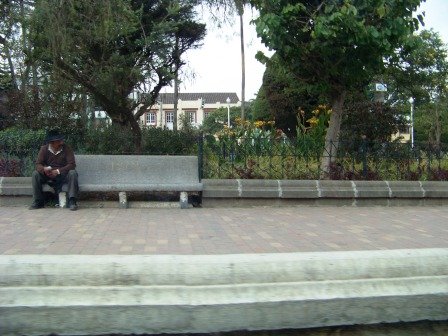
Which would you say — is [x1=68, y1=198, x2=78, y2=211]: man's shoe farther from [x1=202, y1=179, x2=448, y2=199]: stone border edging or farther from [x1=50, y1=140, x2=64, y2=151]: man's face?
[x1=202, y1=179, x2=448, y2=199]: stone border edging

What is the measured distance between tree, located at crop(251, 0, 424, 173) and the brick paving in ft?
6.89

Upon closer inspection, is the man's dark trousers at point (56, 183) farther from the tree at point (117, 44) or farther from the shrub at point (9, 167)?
the tree at point (117, 44)

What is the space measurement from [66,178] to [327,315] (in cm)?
602

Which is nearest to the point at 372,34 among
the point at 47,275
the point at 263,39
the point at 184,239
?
the point at 263,39

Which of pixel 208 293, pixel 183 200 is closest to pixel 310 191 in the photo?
pixel 183 200

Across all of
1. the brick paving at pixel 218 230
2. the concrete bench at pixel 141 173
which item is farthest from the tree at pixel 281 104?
the brick paving at pixel 218 230

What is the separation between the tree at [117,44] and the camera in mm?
10328

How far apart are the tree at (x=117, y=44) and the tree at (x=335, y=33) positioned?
3692 millimetres

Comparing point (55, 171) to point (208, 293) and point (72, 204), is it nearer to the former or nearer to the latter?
point (72, 204)

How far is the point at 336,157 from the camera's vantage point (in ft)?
31.5

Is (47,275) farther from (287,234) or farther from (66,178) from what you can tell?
(66,178)

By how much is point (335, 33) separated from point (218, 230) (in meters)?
3.87

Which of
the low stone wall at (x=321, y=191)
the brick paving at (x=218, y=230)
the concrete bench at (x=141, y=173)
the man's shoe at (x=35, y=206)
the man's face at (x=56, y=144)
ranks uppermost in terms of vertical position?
the man's face at (x=56, y=144)

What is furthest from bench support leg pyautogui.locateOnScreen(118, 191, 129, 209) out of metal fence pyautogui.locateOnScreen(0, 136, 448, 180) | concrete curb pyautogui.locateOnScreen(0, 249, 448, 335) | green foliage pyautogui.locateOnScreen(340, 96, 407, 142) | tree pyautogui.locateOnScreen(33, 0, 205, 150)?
green foliage pyautogui.locateOnScreen(340, 96, 407, 142)
